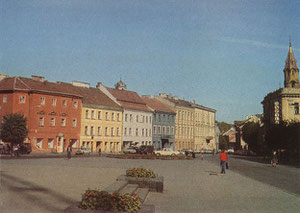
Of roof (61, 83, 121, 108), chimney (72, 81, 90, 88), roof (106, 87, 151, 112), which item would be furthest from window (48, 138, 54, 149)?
roof (106, 87, 151, 112)

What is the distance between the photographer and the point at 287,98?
75.9 m

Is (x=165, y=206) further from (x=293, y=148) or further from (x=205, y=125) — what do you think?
(x=205, y=125)

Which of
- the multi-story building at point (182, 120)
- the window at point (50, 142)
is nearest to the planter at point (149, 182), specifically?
the window at point (50, 142)

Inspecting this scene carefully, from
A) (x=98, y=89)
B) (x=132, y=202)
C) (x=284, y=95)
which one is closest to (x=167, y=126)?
(x=98, y=89)

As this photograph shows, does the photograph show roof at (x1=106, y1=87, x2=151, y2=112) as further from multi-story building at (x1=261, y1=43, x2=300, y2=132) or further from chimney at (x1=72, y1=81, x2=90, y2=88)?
multi-story building at (x1=261, y1=43, x2=300, y2=132)

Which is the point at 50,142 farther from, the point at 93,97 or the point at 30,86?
the point at 93,97

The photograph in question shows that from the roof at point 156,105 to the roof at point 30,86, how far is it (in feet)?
92.3

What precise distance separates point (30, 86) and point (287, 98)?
5100cm

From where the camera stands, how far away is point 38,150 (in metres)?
57.8

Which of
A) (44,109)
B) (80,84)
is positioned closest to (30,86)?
(44,109)

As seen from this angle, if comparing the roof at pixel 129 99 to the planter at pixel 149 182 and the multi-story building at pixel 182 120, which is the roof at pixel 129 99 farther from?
the planter at pixel 149 182

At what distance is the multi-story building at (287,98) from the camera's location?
74.7 meters

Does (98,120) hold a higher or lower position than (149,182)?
higher

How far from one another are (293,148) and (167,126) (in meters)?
40.1
